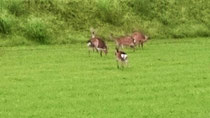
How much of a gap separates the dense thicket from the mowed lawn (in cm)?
213

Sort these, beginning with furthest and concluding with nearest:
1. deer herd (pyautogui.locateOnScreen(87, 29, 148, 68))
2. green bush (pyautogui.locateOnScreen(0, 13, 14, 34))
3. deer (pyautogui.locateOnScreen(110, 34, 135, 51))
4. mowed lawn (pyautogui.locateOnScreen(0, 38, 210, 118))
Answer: green bush (pyautogui.locateOnScreen(0, 13, 14, 34)) < deer (pyautogui.locateOnScreen(110, 34, 135, 51)) < deer herd (pyautogui.locateOnScreen(87, 29, 148, 68)) < mowed lawn (pyautogui.locateOnScreen(0, 38, 210, 118))

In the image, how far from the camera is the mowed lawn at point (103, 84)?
9831 mm

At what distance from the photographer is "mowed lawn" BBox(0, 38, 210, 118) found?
9831 mm

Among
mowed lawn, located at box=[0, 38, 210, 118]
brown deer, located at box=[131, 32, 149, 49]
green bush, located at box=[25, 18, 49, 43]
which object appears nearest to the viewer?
mowed lawn, located at box=[0, 38, 210, 118]

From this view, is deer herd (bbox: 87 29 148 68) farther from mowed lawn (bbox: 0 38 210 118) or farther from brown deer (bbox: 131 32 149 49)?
mowed lawn (bbox: 0 38 210 118)

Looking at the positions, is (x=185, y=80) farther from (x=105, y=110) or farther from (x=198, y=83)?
(x=105, y=110)

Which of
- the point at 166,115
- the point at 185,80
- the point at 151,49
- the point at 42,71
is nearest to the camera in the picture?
the point at 166,115

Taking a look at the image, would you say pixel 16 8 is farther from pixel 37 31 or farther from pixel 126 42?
pixel 126 42

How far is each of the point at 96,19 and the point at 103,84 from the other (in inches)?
411

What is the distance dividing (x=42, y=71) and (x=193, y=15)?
11.9 metres

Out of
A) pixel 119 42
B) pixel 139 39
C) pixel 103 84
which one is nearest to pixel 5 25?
pixel 119 42

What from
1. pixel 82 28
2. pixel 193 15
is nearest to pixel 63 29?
pixel 82 28

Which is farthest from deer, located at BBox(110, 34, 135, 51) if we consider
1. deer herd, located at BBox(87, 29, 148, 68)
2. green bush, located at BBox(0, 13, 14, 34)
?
green bush, located at BBox(0, 13, 14, 34)

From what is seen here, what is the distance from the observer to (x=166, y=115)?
9492 mm
